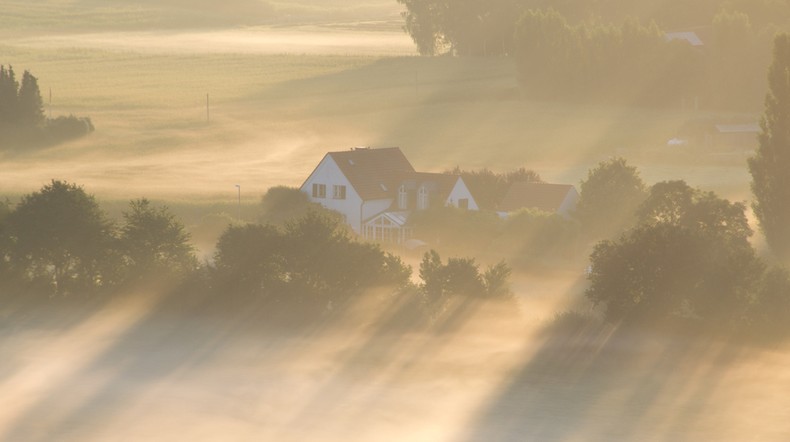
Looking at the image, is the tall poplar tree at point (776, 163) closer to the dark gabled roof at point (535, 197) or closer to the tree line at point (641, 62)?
the dark gabled roof at point (535, 197)

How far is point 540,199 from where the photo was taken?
257ft

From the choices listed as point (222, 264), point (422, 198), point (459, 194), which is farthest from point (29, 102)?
point (222, 264)

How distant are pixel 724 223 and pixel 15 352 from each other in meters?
31.3

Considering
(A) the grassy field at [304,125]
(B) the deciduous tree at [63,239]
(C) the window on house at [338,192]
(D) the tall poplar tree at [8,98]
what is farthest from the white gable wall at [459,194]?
(D) the tall poplar tree at [8,98]

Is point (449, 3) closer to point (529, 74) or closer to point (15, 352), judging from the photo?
point (529, 74)

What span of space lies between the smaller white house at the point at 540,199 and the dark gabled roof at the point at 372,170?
6.48m

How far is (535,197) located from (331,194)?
11.4m

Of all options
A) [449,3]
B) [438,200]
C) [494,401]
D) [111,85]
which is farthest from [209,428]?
[449,3]

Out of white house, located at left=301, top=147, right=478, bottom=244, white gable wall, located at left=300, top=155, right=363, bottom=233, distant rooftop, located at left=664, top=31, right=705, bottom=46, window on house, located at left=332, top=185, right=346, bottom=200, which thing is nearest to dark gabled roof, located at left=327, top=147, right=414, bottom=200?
white house, located at left=301, top=147, right=478, bottom=244

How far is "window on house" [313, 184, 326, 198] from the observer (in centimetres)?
8144

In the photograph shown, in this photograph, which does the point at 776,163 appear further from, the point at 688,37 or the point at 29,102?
the point at 688,37

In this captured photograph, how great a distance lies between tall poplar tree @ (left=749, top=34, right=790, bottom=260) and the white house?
1905 centimetres

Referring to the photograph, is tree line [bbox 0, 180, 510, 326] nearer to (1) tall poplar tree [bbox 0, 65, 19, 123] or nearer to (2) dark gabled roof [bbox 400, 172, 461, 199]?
(2) dark gabled roof [bbox 400, 172, 461, 199]

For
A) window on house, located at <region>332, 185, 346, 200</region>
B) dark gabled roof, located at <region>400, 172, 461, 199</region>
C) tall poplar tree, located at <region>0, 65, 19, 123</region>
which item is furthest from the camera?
tall poplar tree, located at <region>0, 65, 19, 123</region>
